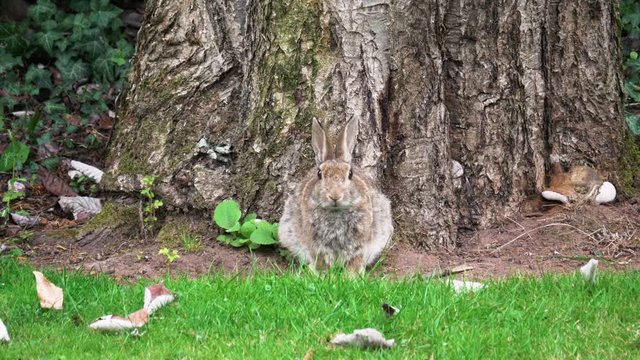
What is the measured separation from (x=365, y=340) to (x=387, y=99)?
217cm

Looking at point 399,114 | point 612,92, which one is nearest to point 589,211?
point 612,92

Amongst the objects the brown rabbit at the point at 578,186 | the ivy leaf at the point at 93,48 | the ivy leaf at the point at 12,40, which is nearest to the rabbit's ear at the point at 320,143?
the brown rabbit at the point at 578,186

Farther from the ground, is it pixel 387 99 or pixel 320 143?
pixel 387 99

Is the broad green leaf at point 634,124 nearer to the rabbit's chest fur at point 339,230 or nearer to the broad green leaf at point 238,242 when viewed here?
the rabbit's chest fur at point 339,230

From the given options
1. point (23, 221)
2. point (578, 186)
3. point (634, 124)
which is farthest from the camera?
point (634, 124)

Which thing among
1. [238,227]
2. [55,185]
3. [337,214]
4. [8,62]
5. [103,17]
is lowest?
[55,185]

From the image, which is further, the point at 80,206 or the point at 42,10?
the point at 42,10

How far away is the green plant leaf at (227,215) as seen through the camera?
253 inches

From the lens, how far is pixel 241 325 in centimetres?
493

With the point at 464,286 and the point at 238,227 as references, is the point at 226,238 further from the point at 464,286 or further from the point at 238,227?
the point at 464,286

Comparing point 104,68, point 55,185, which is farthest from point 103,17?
point 55,185

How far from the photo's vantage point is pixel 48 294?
17.5ft

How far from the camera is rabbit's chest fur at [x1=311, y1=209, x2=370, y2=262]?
20.1ft

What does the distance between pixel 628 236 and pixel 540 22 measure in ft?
5.02
